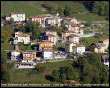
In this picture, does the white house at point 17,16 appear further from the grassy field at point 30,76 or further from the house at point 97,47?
the grassy field at point 30,76

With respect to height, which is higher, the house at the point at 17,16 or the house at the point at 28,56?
the house at the point at 17,16

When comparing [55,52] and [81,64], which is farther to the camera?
[55,52]

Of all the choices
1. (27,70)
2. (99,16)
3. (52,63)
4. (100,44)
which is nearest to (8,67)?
(27,70)

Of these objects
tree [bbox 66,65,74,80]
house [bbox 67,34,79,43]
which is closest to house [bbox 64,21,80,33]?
house [bbox 67,34,79,43]

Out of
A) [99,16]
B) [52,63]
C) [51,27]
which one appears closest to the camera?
[52,63]

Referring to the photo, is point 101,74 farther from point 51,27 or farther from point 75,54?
point 51,27

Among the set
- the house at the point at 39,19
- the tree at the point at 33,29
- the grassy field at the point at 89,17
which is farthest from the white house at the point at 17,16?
the grassy field at the point at 89,17

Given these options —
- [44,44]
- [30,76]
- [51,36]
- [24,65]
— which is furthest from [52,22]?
[30,76]
